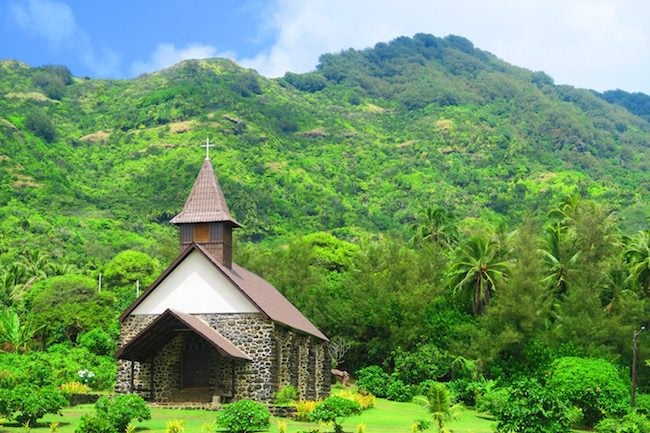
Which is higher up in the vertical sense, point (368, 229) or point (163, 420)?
point (368, 229)

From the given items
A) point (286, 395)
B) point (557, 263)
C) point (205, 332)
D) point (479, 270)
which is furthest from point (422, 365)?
point (205, 332)

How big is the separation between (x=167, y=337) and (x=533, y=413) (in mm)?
14327

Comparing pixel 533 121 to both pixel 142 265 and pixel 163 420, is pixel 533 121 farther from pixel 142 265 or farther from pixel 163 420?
pixel 163 420

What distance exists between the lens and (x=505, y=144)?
132 metres

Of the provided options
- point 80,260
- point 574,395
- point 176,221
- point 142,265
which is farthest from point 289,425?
point 80,260

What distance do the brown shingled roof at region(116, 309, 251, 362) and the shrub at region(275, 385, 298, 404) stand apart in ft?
5.34

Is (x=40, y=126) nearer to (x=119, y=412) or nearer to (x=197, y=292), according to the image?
(x=197, y=292)

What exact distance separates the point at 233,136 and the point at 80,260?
4612 cm

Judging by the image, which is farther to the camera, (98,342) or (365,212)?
(365,212)

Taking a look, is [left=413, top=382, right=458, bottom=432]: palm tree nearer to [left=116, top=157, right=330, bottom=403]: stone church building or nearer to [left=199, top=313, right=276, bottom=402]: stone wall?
[left=116, top=157, right=330, bottom=403]: stone church building

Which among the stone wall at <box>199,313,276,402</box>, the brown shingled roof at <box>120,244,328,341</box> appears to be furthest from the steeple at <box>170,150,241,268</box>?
the stone wall at <box>199,313,276,402</box>

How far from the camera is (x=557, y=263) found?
46.2m

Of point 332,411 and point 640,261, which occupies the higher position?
point 640,261

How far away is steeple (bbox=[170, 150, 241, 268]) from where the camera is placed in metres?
32.0
